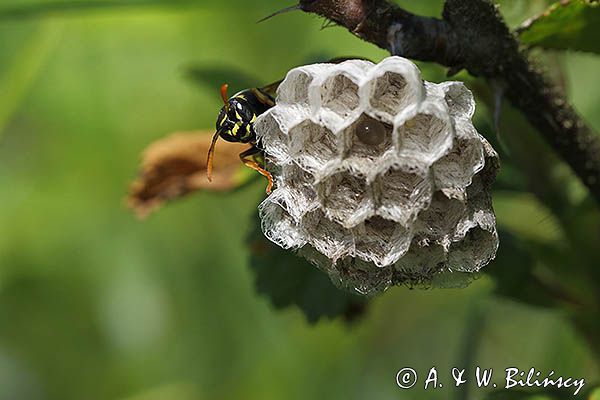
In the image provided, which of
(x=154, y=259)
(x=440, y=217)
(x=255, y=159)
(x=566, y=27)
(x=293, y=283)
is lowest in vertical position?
(x=154, y=259)

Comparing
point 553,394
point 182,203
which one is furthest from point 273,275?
point 182,203

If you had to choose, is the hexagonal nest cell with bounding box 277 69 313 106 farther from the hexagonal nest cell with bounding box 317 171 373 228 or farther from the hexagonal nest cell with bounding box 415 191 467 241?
the hexagonal nest cell with bounding box 415 191 467 241

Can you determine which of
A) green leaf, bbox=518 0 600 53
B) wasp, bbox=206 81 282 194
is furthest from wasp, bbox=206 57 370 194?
green leaf, bbox=518 0 600 53

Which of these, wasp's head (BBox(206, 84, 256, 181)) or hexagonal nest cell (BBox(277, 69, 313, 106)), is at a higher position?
hexagonal nest cell (BBox(277, 69, 313, 106))

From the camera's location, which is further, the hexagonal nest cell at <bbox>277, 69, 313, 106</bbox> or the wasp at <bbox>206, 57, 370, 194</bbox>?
the wasp at <bbox>206, 57, 370, 194</bbox>

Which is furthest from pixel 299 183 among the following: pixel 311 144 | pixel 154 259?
pixel 154 259

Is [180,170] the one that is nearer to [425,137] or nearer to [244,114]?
[244,114]
